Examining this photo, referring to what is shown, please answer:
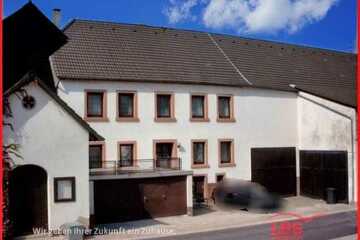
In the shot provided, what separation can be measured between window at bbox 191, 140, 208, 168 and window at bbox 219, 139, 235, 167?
1232mm

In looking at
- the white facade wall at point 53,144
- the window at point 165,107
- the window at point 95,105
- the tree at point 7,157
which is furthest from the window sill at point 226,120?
the tree at point 7,157

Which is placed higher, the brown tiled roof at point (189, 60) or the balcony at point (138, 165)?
the brown tiled roof at point (189, 60)

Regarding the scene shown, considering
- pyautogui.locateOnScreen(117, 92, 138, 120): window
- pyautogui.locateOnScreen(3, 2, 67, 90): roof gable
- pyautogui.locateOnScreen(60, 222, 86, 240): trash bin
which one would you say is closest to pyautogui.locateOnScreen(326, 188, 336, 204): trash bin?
pyautogui.locateOnScreen(117, 92, 138, 120): window

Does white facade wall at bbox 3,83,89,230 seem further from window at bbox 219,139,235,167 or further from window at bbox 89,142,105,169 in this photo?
window at bbox 219,139,235,167

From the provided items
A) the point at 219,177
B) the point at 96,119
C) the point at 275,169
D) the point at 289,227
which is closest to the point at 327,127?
the point at 275,169

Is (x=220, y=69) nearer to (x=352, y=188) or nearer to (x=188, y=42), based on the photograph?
(x=188, y=42)

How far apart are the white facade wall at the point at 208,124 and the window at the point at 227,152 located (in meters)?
0.29

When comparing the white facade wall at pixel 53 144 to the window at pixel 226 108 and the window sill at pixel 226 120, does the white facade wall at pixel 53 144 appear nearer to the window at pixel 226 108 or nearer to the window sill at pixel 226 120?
the window sill at pixel 226 120

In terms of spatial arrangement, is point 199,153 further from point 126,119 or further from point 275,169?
point 275,169

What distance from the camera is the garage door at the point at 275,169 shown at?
1110 inches

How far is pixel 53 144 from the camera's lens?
1681 cm

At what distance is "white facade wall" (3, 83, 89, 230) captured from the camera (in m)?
16.2

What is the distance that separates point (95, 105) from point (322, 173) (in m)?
14.3

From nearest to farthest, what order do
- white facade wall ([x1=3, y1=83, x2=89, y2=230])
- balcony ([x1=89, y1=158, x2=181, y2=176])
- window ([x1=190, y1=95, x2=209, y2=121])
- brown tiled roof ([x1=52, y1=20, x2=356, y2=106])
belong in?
white facade wall ([x1=3, y1=83, x2=89, y2=230])
balcony ([x1=89, y1=158, x2=181, y2=176])
brown tiled roof ([x1=52, y1=20, x2=356, y2=106])
window ([x1=190, y1=95, x2=209, y2=121])
